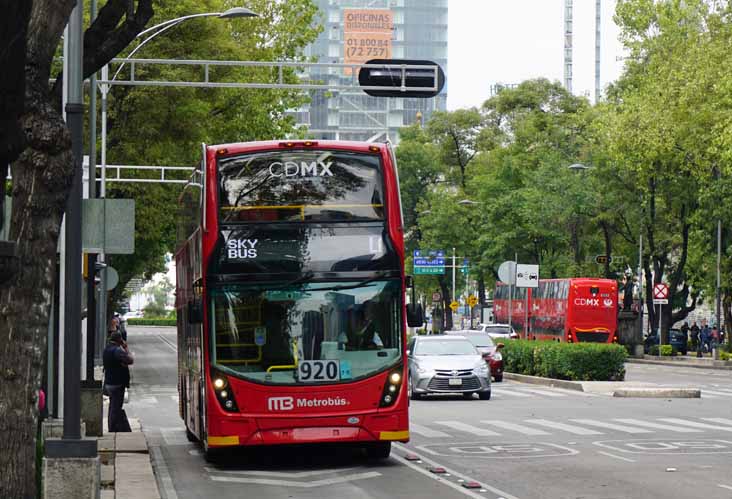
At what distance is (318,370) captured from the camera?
17594 mm

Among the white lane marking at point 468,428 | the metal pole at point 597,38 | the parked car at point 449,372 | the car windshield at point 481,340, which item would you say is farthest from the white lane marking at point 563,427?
the metal pole at point 597,38

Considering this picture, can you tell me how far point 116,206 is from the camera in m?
13.9

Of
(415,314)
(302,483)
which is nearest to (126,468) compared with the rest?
(302,483)

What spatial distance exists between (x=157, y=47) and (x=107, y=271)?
36.3ft

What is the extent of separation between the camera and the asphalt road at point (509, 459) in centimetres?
1530

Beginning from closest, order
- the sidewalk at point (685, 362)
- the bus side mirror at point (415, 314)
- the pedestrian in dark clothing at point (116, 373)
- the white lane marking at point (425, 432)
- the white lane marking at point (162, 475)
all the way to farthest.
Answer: the white lane marking at point (162, 475) → the bus side mirror at point (415, 314) → the pedestrian in dark clothing at point (116, 373) → the white lane marking at point (425, 432) → the sidewalk at point (685, 362)

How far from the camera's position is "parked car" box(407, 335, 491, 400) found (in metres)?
32.1

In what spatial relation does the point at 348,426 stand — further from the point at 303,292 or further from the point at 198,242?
the point at 198,242

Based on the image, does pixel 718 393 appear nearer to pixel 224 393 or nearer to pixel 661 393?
pixel 661 393

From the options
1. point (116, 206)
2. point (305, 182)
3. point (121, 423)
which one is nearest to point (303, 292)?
point (305, 182)

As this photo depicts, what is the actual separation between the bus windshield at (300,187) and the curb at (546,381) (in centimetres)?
1919

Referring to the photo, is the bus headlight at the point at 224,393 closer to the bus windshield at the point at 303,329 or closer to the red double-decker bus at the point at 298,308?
the red double-decker bus at the point at 298,308

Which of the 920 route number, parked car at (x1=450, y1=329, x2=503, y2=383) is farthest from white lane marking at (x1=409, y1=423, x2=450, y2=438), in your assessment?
parked car at (x1=450, y1=329, x2=503, y2=383)

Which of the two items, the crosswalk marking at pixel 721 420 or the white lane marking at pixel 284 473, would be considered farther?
the crosswalk marking at pixel 721 420
